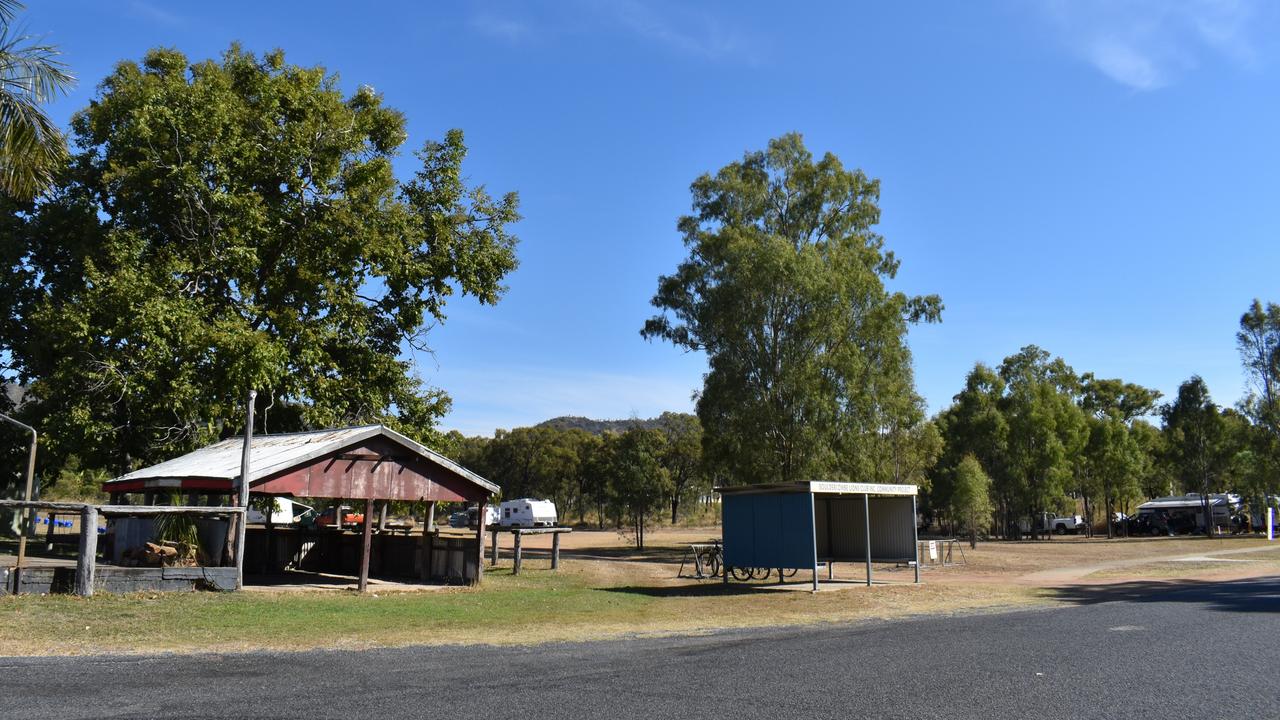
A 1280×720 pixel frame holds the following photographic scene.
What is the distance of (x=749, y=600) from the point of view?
2039 cm

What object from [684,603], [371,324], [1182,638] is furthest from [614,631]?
[371,324]

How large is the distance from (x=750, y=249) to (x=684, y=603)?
19.7 meters

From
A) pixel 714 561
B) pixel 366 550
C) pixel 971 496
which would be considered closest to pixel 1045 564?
pixel 971 496

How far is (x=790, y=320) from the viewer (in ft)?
119

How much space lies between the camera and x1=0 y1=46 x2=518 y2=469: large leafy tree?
2373 cm

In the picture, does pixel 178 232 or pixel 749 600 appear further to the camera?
pixel 178 232

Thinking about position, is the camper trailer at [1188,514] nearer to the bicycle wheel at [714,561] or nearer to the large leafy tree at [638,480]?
the large leafy tree at [638,480]

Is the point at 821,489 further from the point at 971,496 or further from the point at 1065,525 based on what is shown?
the point at 1065,525

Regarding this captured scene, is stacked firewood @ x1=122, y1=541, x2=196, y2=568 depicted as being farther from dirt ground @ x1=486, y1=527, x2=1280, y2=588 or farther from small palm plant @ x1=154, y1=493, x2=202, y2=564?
dirt ground @ x1=486, y1=527, x2=1280, y2=588

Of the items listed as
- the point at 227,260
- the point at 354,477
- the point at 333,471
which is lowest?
the point at 354,477

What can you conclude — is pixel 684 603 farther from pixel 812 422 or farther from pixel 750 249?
pixel 750 249

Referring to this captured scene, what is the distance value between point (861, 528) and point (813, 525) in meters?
6.90

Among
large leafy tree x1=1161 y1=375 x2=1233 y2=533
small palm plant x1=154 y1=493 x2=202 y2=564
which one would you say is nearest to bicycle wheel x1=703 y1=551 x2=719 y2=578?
small palm plant x1=154 y1=493 x2=202 y2=564

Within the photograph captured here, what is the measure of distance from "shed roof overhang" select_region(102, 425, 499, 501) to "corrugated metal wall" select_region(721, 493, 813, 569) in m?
6.51
